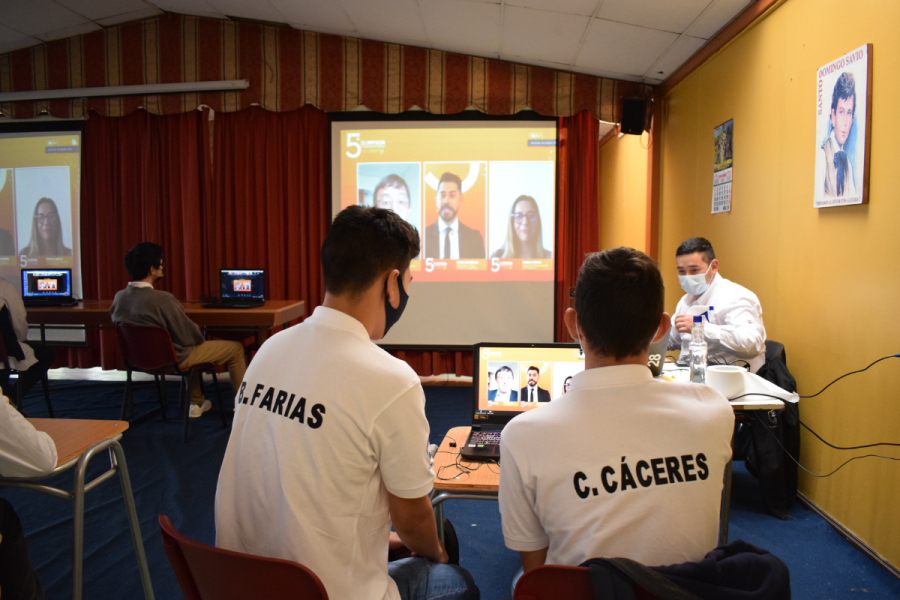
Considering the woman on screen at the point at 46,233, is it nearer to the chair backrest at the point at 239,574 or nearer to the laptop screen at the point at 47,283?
the laptop screen at the point at 47,283

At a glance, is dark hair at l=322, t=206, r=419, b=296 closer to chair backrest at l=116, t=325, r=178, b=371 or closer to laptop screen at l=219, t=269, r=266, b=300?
chair backrest at l=116, t=325, r=178, b=371

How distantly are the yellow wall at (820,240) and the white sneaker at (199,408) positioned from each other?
3586mm

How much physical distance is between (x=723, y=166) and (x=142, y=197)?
4.66 metres

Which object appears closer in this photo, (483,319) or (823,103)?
(823,103)

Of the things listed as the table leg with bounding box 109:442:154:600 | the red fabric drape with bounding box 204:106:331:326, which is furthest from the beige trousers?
the table leg with bounding box 109:442:154:600

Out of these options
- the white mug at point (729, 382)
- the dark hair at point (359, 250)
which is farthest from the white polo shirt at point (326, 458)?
the white mug at point (729, 382)

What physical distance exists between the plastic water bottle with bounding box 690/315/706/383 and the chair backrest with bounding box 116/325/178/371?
9.37 ft

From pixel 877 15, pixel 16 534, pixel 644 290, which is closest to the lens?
pixel 644 290

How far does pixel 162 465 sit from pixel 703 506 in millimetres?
3005

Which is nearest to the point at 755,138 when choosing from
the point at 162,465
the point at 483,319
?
the point at 483,319

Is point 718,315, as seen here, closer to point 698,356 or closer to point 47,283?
point 698,356

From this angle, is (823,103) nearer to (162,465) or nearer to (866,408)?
(866,408)

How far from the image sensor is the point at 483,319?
461 centimetres

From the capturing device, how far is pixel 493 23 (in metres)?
3.70
